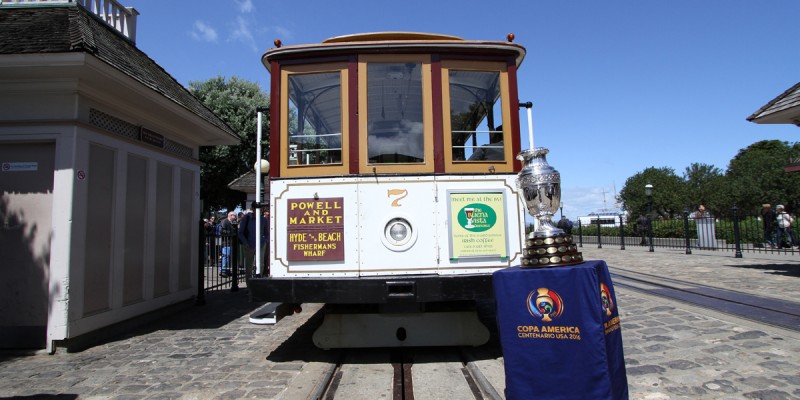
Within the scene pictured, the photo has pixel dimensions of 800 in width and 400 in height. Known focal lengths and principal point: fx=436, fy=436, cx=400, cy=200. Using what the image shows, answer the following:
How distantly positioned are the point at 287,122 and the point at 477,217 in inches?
84.9

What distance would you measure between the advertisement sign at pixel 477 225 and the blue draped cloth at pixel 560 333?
1328 mm

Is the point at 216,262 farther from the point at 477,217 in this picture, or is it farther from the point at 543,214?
the point at 543,214

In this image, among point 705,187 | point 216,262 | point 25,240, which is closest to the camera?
point 25,240

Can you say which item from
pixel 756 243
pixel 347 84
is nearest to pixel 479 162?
pixel 347 84

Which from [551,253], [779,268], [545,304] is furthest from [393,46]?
[779,268]

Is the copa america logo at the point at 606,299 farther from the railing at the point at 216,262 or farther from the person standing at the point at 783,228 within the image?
the person standing at the point at 783,228

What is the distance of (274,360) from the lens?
4531 millimetres

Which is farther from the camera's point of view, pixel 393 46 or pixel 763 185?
pixel 763 185

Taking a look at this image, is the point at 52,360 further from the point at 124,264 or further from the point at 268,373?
the point at 268,373

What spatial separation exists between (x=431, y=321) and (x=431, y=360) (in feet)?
1.33

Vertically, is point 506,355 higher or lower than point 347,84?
lower

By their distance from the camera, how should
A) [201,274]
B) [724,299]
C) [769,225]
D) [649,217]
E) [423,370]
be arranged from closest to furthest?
[423,370], [724,299], [201,274], [769,225], [649,217]

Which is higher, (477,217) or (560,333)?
(477,217)

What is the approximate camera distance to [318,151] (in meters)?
4.48
